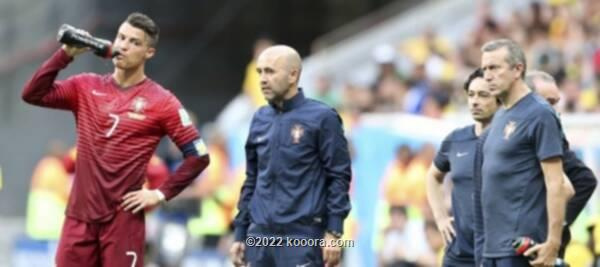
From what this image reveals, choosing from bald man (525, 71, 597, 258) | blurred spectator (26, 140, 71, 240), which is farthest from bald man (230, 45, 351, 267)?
blurred spectator (26, 140, 71, 240)

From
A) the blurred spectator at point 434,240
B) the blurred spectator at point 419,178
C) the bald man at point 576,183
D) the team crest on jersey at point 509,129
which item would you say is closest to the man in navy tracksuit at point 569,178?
the bald man at point 576,183

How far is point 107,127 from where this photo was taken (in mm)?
11609

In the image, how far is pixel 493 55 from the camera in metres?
10.5

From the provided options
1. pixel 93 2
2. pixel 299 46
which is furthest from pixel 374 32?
pixel 93 2

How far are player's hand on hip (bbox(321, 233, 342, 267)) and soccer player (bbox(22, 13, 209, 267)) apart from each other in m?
1.06

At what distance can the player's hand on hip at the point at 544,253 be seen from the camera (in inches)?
401

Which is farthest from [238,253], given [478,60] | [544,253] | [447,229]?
[478,60]

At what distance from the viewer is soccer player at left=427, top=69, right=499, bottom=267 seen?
11.8 metres

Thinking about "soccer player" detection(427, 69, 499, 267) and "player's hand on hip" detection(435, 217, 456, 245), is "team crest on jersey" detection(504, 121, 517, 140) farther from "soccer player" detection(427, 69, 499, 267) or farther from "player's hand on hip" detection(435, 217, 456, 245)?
"player's hand on hip" detection(435, 217, 456, 245)

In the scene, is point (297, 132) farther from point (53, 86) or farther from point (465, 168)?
point (53, 86)

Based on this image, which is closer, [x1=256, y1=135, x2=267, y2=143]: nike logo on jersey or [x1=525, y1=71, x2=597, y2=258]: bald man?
[x1=525, y1=71, x2=597, y2=258]: bald man

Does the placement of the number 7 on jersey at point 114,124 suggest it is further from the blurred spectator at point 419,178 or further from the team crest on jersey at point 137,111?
the blurred spectator at point 419,178

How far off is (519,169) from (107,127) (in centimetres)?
294

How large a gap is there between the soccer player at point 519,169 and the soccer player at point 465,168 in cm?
120
